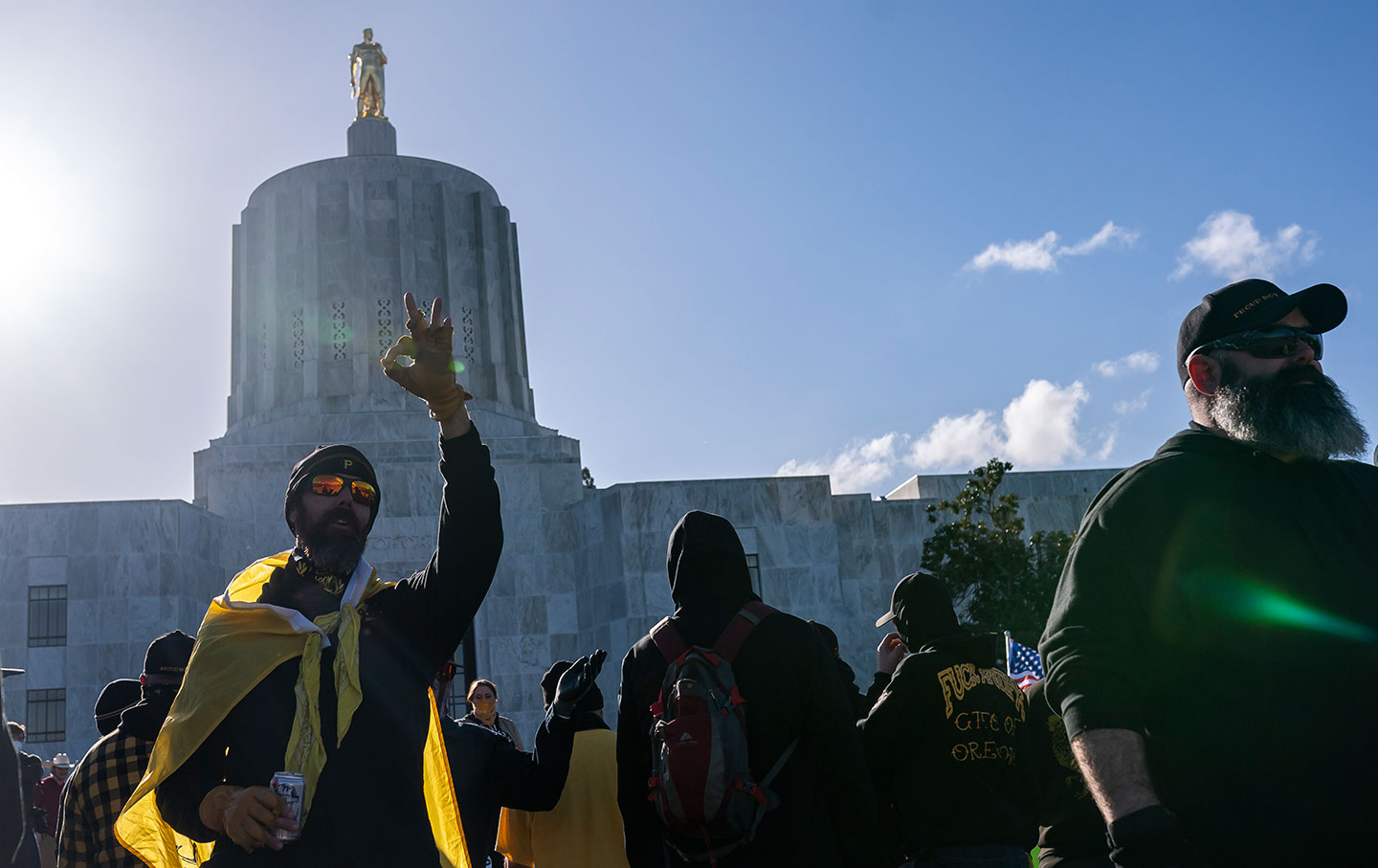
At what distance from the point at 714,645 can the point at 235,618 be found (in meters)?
1.49

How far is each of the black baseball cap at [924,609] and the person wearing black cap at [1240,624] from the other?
2459 millimetres

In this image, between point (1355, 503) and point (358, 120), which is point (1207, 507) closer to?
point (1355, 503)

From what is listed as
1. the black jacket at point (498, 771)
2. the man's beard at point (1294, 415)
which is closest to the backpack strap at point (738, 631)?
the black jacket at point (498, 771)

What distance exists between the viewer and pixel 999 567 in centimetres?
2159

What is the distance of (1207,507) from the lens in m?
2.82

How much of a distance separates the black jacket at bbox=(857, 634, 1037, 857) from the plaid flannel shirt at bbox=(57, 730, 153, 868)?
3.05m

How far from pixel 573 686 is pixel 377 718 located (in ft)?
3.06

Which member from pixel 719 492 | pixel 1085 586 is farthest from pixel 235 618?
pixel 719 492

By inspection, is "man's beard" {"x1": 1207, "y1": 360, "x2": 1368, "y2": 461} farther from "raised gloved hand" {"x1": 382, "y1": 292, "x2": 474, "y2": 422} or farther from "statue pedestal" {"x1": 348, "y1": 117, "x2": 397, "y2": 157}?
"statue pedestal" {"x1": 348, "y1": 117, "x2": 397, "y2": 157}

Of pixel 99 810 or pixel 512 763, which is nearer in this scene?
pixel 512 763

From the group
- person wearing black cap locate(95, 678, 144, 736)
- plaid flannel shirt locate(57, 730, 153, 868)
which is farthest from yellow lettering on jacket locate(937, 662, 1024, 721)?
person wearing black cap locate(95, 678, 144, 736)

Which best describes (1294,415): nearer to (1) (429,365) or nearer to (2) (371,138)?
(1) (429,365)

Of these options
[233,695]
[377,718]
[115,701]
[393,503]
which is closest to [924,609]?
[377,718]

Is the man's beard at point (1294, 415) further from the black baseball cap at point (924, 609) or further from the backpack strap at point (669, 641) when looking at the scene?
the black baseball cap at point (924, 609)
